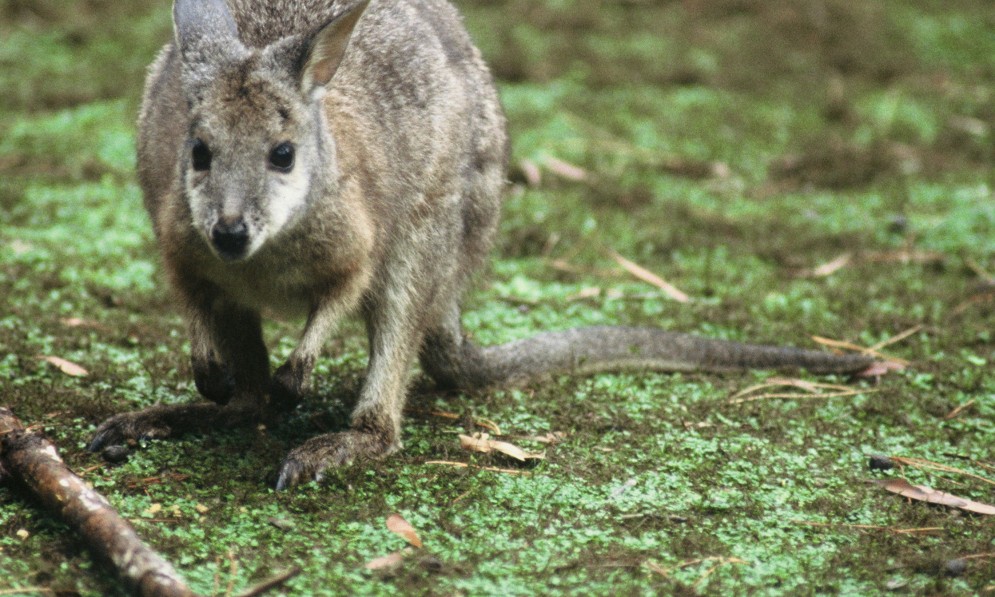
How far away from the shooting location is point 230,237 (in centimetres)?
288

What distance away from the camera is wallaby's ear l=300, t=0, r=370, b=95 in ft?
10.1

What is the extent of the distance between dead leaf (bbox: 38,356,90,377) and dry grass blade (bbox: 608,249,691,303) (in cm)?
239

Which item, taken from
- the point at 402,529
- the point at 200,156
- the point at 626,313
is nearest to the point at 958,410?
the point at 626,313

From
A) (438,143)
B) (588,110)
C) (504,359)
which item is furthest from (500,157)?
(588,110)

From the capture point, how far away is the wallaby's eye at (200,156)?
3018mm

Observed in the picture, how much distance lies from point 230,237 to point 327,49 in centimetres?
62

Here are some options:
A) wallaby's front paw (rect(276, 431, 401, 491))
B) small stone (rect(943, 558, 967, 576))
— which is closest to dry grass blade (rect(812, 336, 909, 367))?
small stone (rect(943, 558, 967, 576))

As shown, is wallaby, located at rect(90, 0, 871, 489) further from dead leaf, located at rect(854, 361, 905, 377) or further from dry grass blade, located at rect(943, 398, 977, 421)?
dry grass blade, located at rect(943, 398, 977, 421)

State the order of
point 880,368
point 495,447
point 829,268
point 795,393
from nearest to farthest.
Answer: point 495,447 → point 795,393 → point 880,368 → point 829,268

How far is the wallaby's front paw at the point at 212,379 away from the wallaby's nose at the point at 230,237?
562 mm

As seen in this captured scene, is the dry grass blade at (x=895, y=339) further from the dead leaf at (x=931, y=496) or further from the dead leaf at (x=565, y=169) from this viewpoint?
the dead leaf at (x=565, y=169)

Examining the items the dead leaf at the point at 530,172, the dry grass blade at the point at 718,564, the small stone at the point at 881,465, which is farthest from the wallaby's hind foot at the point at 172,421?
the dead leaf at the point at 530,172

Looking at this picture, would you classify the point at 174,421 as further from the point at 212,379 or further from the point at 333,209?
the point at 333,209

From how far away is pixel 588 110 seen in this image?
707 centimetres
